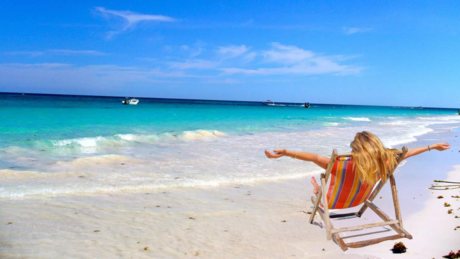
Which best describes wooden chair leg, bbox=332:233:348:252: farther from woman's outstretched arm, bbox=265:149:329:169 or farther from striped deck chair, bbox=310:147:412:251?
woman's outstretched arm, bbox=265:149:329:169

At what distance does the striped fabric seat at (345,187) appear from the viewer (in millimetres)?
3392

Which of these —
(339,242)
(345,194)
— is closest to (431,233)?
(345,194)

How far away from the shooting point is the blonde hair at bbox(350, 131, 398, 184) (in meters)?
3.29

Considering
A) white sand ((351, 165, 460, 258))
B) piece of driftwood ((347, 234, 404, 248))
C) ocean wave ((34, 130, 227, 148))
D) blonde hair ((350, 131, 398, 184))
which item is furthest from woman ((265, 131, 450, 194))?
ocean wave ((34, 130, 227, 148))

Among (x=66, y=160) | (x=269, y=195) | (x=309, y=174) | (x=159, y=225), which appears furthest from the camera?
(x=66, y=160)

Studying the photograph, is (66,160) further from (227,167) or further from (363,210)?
Result: (363,210)

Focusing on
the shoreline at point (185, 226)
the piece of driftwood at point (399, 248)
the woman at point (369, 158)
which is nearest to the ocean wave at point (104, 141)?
the shoreline at point (185, 226)

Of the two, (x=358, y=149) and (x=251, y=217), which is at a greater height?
(x=358, y=149)

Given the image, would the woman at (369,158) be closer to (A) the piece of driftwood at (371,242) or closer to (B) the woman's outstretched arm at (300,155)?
(B) the woman's outstretched arm at (300,155)

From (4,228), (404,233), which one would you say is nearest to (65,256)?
(4,228)

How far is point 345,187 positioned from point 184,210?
2228 mm

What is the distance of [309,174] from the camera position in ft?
23.3

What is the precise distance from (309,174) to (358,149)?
12.8 ft

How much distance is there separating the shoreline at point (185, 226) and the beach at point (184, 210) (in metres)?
0.01
